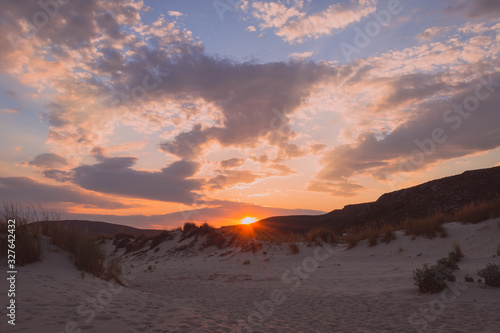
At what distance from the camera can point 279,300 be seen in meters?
8.34

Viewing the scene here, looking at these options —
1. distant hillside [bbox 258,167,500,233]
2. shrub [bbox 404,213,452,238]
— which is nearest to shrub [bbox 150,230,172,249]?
distant hillside [bbox 258,167,500,233]

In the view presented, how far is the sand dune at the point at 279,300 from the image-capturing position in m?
5.09

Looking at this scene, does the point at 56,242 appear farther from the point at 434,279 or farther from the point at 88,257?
the point at 434,279

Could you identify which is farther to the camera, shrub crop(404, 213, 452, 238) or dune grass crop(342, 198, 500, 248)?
shrub crop(404, 213, 452, 238)

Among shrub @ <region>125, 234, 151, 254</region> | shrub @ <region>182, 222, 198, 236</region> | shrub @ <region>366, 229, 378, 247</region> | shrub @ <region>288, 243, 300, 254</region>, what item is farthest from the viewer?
shrub @ <region>125, 234, 151, 254</region>

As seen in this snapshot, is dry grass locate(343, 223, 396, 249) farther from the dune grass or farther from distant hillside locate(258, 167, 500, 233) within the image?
distant hillside locate(258, 167, 500, 233)

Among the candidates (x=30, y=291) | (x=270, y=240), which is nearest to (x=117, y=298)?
(x=30, y=291)

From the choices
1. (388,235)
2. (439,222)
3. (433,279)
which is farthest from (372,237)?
(433,279)

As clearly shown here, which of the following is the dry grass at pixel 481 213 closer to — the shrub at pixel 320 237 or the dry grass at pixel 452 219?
the dry grass at pixel 452 219

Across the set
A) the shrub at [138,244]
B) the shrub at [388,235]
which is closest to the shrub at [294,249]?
the shrub at [388,235]

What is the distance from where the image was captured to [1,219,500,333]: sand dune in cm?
509

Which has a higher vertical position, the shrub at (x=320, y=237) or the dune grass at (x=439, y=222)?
the dune grass at (x=439, y=222)

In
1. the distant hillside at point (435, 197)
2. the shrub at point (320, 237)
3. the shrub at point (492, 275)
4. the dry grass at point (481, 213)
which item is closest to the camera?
the shrub at point (492, 275)

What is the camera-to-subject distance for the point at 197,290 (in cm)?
1099
